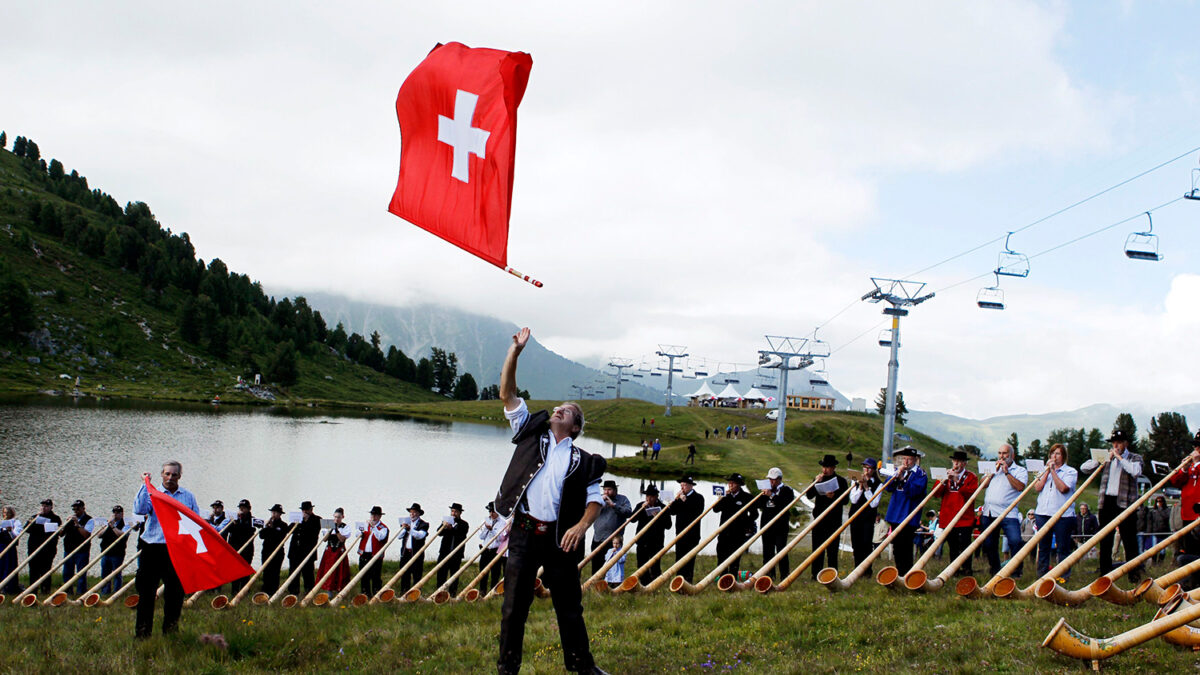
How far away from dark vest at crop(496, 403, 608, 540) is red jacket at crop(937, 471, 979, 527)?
28.1 ft

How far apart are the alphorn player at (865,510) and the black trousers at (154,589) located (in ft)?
32.3

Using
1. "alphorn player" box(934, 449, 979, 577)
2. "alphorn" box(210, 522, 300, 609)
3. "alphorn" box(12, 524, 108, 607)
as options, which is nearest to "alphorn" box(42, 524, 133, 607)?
"alphorn" box(12, 524, 108, 607)

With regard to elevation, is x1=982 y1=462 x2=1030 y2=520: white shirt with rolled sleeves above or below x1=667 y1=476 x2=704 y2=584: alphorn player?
above

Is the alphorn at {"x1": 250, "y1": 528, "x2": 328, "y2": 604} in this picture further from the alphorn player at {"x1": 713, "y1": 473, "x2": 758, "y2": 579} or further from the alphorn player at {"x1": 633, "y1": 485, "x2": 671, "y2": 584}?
the alphorn player at {"x1": 713, "y1": 473, "x2": 758, "y2": 579}

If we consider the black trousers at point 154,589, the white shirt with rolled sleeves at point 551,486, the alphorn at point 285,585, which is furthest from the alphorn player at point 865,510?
the alphorn at point 285,585

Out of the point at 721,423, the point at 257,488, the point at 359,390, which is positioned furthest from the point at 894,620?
the point at 359,390

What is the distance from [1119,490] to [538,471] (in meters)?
10.1

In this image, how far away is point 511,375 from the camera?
623cm

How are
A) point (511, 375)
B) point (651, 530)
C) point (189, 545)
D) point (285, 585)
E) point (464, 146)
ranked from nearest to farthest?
point (511, 375)
point (464, 146)
point (189, 545)
point (285, 585)
point (651, 530)

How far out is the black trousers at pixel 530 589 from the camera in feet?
20.9

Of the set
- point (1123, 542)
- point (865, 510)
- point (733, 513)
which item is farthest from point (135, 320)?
point (1123, 542)

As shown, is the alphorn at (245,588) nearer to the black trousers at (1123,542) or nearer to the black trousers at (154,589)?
the black trousers at (154,589)

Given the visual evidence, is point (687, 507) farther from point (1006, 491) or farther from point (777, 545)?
point (1006, 491)

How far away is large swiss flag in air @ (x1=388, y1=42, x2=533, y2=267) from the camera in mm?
8312
